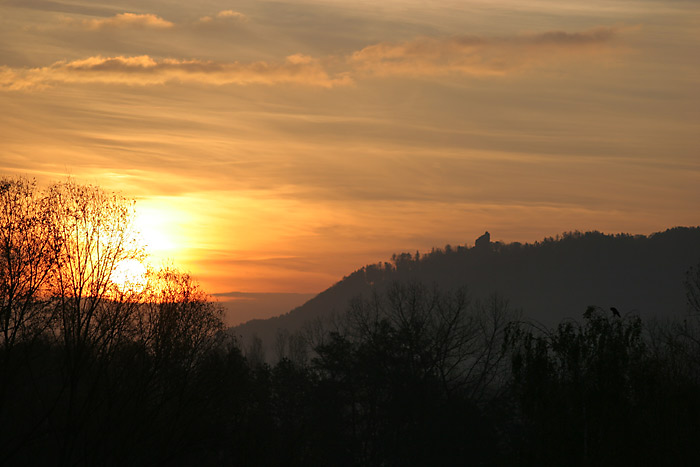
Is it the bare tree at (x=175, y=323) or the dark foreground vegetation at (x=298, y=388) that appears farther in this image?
the bare tree at (x=175, y=323)

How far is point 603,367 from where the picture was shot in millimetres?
23859

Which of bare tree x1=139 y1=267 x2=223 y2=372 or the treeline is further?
bare tree x1=139 y1=267 x2=223 y2=372

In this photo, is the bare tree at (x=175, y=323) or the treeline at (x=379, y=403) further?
the bare tree at (x=175, y=323)

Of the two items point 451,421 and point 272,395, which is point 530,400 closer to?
point 451,421

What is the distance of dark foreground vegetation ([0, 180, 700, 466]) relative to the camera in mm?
24375

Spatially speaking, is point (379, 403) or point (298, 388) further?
point (298, 388)

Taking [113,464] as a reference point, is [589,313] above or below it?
above

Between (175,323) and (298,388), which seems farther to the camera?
(298,388)

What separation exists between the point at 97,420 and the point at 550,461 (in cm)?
Answer: 2863

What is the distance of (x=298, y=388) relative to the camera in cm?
7069

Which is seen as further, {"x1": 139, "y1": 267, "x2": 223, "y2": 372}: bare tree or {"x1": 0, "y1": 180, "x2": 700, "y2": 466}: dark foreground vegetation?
{"x1": 139, "y1": 267, "x2": 223, "y2": 372}: bare tree

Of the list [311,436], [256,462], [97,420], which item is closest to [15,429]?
[97,420]

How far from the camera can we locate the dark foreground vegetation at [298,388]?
2438 cm

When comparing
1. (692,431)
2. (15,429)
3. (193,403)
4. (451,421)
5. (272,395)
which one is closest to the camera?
(692,431)
